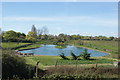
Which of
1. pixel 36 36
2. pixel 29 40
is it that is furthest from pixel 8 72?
pixel 36 36

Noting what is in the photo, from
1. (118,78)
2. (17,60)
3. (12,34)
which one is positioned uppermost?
(12,34)

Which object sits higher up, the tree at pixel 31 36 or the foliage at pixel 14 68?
the tree at pixel 31 36

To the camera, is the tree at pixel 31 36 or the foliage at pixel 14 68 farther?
the tree at pixel 31 36

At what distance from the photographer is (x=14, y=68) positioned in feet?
15.6

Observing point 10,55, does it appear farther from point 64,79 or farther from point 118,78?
point 118,78

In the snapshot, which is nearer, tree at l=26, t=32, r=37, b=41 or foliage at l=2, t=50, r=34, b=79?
foliage at l=2, t=50, r=34, b=79

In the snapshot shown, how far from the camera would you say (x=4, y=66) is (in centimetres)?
458

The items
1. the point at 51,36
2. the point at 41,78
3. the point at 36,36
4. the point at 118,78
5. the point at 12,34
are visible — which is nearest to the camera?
the point at 41,78

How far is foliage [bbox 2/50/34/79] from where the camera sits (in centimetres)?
457

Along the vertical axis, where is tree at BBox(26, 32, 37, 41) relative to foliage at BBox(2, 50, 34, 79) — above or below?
above

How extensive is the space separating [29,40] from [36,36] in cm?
335

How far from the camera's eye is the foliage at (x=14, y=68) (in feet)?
15.0

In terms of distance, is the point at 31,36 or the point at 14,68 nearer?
the point at 14,68

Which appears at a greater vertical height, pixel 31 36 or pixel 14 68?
pixel 31 36
